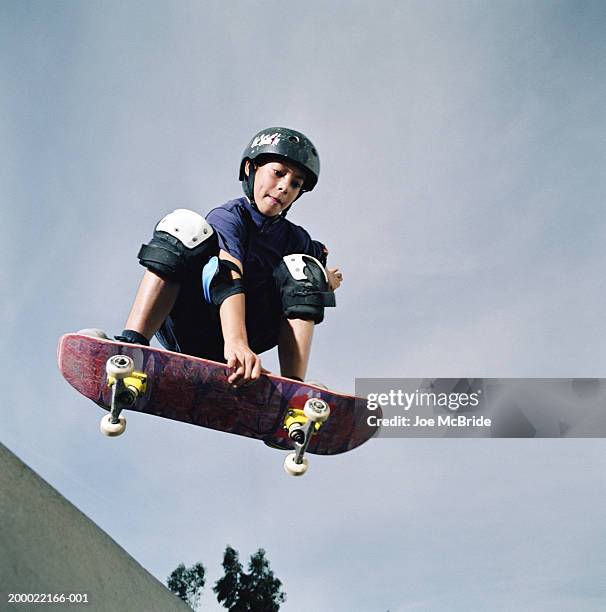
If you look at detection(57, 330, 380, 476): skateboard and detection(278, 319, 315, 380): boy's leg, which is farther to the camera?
detection(278, 319, 315, 380): boy's leg

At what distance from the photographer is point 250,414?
4.59m

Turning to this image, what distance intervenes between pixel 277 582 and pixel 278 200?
2263 centimetres

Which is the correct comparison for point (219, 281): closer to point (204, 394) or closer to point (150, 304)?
point (150, 304)

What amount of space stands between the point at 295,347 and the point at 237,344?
2.36 feet

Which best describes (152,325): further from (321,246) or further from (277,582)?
(277,582)

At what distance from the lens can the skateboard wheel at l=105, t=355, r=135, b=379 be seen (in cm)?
397

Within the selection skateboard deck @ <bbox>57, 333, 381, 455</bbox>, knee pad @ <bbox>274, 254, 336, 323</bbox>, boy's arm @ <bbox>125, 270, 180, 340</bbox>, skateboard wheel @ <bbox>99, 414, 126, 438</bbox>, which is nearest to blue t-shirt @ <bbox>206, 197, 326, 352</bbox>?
knee pad @ <bbox>274, 254, 336, 323</bbox>

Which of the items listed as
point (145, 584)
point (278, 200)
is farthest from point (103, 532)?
point (278, 200)

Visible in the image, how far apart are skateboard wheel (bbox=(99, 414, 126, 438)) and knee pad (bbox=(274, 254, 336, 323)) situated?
1528mm

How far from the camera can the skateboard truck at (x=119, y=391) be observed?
3.98m

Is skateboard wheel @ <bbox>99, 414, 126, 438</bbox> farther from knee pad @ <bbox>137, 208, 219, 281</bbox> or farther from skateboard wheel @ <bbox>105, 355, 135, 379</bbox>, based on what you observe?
knee pad @ <bbox>137, 208, 219, 281</bbox>

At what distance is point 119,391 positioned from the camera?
4105 mm

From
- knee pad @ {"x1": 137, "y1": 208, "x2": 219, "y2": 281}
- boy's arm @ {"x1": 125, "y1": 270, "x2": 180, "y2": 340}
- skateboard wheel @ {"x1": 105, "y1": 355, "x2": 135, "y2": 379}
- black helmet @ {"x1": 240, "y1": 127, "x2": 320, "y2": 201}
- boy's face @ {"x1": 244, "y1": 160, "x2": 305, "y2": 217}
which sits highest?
black helmet @ {"x1": 240, "y1": 127, "x2": 320, "y2": 201}

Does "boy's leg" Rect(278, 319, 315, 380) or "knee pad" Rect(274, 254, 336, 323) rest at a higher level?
"knee pad" Rect(274, 254, 336, 323)
